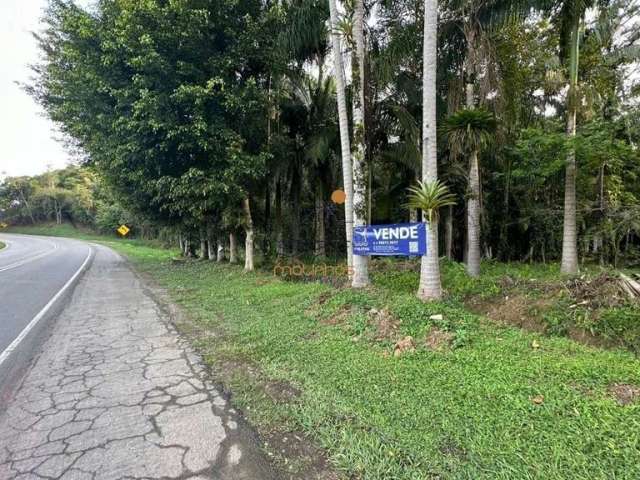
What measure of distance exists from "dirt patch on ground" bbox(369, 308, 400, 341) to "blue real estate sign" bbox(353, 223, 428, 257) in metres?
1.26

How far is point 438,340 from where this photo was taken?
414 cm

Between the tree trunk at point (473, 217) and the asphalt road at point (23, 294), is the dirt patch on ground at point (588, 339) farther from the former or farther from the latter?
the asphalt road at point (23, 294)

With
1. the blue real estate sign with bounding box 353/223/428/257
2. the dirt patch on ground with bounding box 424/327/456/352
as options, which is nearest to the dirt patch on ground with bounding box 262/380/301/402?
the dirt patch on ground with bounding box 424/327/456/352

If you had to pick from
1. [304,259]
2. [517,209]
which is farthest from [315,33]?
[517,209]

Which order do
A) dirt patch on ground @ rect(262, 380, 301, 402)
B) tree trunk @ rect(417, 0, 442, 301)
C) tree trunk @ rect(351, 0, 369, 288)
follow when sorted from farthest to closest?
tree trunk @ rect(351, 0, 369, 288) < tree trunk @ rect(417, 0, 442, 301) < dirt patch on ground @ rect(262, 380, 301, 402)

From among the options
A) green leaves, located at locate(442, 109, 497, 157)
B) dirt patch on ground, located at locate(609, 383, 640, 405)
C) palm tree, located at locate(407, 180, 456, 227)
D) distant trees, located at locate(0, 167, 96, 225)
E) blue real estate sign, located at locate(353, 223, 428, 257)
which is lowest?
dirt patch on ground, located at locate(609, 383, 640, 405)

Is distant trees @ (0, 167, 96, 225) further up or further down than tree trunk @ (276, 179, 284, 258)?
further up

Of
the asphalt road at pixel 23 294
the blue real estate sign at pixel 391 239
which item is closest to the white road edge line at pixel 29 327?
the asphalt road at pixel 23 294

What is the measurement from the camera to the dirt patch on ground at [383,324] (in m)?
4.51

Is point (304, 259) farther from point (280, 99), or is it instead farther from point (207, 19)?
point (207, 19)

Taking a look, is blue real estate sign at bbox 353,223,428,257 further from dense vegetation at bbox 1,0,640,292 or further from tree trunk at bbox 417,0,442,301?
dense vegetation at bbox 1,0,640,292

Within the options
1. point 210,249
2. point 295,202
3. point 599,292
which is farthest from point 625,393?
point 210,249

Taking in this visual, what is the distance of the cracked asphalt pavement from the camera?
2271mm

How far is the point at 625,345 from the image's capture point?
3.97 metres
